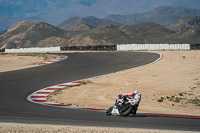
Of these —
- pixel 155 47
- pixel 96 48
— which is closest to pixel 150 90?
pixel 155 47

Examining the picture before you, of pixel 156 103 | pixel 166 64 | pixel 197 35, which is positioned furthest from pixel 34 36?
pixel 156 103

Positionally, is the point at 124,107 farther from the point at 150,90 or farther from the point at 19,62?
the point at 19,62

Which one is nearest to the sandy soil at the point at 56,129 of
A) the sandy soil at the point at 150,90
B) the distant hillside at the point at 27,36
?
the sandy soil at the point at 150,90

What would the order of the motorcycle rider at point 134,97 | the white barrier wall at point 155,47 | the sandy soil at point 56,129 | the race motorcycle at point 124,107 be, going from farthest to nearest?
the white barrier wall at point 155,47 < the race motorcycle at point 124,107 < the motorcycle rider at point 134,97 < the sandy soil at point 56,129

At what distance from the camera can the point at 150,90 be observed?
21.4 meters

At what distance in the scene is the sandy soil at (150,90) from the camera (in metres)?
17.2

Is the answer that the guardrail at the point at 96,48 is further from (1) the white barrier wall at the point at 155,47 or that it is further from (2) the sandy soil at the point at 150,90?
(2) the sandy soil at the point at 150,90

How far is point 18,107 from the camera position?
50.5 feet

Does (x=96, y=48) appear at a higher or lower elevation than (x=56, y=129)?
higher

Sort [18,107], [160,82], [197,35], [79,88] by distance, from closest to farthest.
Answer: [18,107], [79,88], [160,82], [197,35]

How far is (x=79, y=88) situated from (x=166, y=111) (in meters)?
7.37

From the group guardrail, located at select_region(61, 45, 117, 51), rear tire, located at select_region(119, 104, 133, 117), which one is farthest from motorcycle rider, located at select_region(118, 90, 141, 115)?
guardrail, located at select_region(61, 45, 117, 51)

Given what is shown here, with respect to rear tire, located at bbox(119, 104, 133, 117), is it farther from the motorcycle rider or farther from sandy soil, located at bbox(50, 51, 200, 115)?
sandy soil, located at bbox(50, 51, 200, 115)

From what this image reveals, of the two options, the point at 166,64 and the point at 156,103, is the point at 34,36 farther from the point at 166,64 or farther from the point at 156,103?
the point at 156,103
